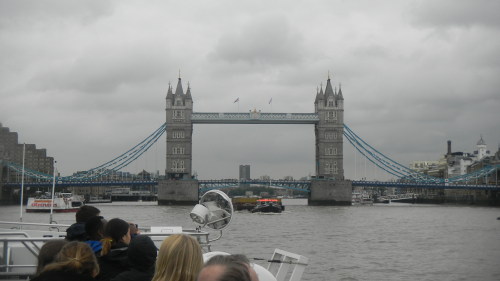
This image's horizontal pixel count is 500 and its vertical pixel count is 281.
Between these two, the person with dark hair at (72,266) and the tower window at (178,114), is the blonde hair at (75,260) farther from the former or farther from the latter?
the tower window at (178,114)

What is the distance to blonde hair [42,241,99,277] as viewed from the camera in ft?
10.2

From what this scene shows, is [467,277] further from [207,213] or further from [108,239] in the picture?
[108,239]

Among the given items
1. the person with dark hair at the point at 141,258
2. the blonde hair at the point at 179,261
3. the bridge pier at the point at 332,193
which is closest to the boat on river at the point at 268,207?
the bridge pier at the point at 332,193

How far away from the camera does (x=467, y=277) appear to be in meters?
13.1

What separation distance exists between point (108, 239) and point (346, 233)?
2074 cm

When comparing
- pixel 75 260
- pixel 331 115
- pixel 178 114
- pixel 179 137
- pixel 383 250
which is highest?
pixel 331 115

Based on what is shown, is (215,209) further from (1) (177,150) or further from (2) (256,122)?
(1) (177,150)

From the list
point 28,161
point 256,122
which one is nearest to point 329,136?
point 256,122

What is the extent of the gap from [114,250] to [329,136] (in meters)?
62.1

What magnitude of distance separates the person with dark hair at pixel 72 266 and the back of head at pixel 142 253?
0.26 metres

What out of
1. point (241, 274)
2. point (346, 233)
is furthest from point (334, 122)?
point (241, 274)

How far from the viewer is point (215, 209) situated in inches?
248

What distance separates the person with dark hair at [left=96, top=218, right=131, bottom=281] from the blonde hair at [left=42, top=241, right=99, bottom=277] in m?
0.65

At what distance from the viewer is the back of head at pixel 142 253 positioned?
11.1 feet
